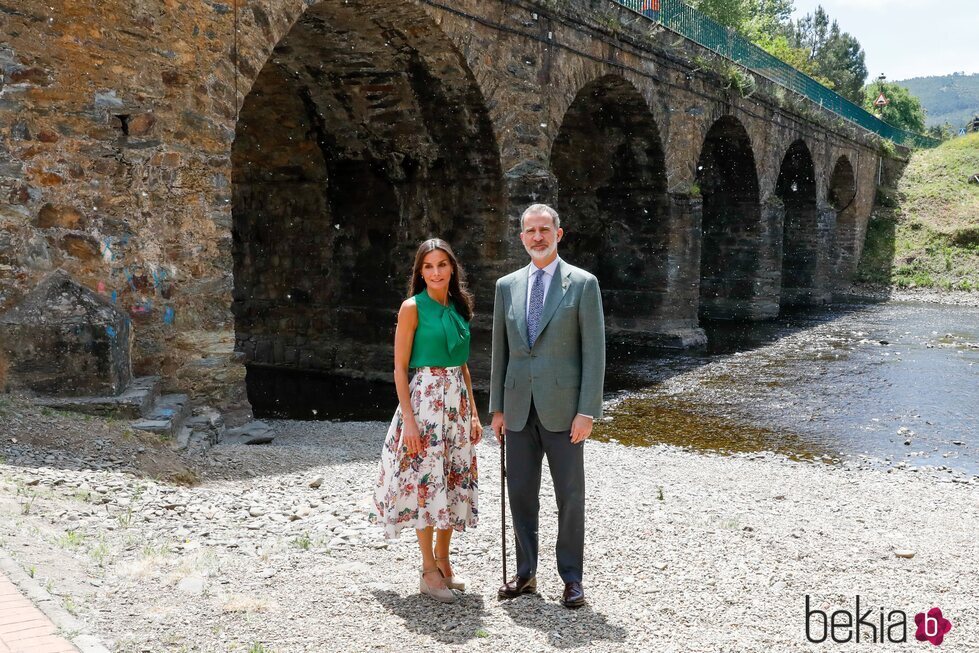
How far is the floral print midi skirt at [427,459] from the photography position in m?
3.84

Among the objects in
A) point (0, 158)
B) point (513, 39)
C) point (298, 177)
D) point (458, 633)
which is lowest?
point (458, 633)

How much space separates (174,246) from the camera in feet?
22.9

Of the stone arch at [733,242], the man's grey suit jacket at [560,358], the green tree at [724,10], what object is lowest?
the man's grey suit jacket at [560,358]

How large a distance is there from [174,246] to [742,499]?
476 cm

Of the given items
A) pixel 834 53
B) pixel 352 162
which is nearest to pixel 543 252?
pixel 352 162

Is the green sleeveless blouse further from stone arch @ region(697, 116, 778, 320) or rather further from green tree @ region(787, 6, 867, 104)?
green tree @ region(787, 6, 867, 104)

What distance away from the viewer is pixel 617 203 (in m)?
16.1

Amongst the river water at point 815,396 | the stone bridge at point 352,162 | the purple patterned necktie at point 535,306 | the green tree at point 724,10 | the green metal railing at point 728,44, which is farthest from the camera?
the green tree at point 724,10

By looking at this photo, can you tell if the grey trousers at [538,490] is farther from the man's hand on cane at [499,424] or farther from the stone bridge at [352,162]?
the stone bridge at [352,162]

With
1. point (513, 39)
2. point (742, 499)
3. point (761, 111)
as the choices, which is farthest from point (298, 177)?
point (761, 111)

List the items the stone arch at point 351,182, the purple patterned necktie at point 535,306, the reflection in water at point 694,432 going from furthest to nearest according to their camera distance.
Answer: the stone arch at point 351,182 < the reflection in water at point 694,432 < the purple patterned necktie at point 535,306

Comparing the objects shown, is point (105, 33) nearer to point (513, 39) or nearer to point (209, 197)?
point (209, 197)

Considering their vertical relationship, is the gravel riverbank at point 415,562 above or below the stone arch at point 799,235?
below

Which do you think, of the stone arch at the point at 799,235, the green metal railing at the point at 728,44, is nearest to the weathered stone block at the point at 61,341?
the green metal railing at the point at 728,44
